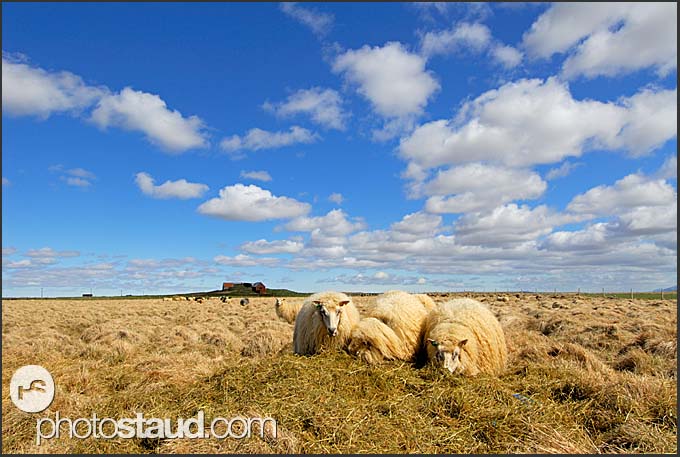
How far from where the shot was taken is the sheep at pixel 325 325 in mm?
9727

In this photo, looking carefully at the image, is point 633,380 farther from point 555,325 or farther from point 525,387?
point 555,325

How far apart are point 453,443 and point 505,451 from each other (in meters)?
0.63

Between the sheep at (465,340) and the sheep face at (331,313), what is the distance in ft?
6.64

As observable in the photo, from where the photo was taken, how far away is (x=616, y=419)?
6.31m

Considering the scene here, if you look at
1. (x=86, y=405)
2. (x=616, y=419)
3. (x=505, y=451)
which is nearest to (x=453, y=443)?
(x=505, y=451)

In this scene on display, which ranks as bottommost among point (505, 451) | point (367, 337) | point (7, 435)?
point (505, 451)

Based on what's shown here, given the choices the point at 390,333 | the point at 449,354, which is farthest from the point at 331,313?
the point at 449,354

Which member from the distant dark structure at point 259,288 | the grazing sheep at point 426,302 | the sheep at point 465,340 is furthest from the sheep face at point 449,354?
the distant dark structure at point 259,288

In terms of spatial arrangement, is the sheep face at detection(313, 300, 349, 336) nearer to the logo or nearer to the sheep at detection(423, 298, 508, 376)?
the sheep at detection(423, 298, 508, 376)

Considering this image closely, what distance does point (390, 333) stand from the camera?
9.60m

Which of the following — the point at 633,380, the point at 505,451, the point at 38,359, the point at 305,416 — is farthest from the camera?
the point at 38,359

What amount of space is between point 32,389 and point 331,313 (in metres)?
5.71

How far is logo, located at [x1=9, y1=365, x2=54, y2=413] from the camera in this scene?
685 centimetres

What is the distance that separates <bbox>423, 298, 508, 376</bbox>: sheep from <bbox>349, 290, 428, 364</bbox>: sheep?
1.05ft
